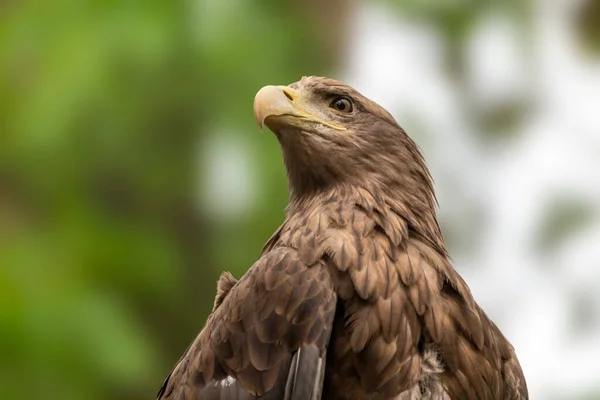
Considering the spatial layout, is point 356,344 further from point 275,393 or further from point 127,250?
point 127,250

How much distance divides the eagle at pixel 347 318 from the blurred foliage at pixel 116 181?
149 cm

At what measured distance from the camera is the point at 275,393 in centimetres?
323

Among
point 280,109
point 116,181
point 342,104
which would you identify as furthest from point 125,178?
point 280,109

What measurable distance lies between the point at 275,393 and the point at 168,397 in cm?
55

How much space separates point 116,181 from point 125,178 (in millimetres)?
54

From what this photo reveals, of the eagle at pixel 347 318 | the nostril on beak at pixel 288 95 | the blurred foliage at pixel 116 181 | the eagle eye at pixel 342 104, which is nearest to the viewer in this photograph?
the eagle at pixel 347 318

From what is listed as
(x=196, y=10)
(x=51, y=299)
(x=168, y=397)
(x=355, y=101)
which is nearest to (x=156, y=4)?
(x=196, y=10)

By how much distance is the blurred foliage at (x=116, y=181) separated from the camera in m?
5.12

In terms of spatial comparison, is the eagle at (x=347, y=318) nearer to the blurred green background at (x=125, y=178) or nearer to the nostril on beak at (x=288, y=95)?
the nostril on beak at (x=288, y=95)

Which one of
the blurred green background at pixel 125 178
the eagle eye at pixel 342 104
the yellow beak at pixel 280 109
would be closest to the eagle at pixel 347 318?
the yellow beak at pixel 280 109

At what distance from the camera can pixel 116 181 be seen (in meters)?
5.80

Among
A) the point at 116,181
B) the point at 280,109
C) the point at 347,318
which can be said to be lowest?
the point at 347,318

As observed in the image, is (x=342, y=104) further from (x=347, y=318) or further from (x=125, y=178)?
(x=125, y=178)

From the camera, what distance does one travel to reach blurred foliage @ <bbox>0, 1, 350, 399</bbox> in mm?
5121
